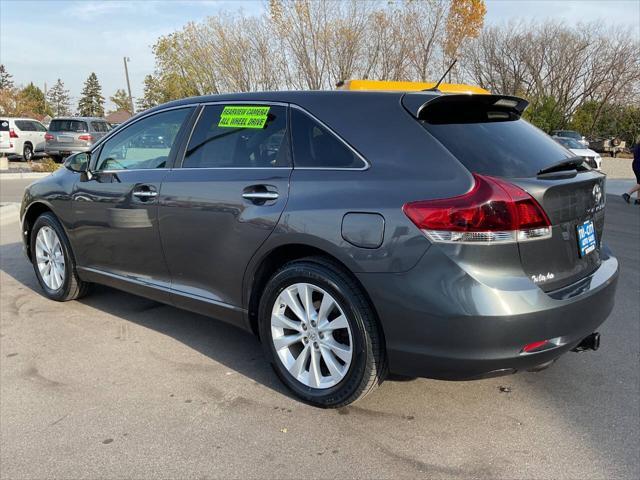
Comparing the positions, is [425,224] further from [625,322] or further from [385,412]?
[625,322]

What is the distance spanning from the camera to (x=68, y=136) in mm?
20953

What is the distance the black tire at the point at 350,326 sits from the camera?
2.69 meters

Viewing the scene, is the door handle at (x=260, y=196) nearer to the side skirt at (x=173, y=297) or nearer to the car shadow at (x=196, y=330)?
the side skirt at (x=173, y=297)

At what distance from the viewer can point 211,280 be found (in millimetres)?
3406

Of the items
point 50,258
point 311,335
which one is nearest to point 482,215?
point 311,335

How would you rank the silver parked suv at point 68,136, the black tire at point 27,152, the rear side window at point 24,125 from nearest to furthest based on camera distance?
1. the silver parked suv at point 68,136
2. the rear side window at point 24,125
3. the black tire at point 27,152

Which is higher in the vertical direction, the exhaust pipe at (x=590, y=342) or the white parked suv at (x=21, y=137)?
the white parked suv at (x=21, y=137)

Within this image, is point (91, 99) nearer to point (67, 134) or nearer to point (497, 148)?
point (67, 134)

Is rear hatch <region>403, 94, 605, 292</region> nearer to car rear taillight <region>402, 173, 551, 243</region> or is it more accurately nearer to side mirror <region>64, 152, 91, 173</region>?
car rear taillight <region>402, 173, 551, 243</region>

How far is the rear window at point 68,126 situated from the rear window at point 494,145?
21.0m

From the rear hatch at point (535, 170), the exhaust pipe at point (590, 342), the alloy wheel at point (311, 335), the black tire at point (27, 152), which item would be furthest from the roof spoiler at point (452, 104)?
the black tire at point (27, 152)

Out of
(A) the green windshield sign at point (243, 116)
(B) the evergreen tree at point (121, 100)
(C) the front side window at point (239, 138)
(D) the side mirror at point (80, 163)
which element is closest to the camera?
(C) the front side window at point (239, 138)

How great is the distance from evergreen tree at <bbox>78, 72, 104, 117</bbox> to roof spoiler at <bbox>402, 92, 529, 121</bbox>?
101 m

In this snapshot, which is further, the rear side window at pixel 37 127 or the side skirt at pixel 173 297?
the rear side window at pixel 37 127
